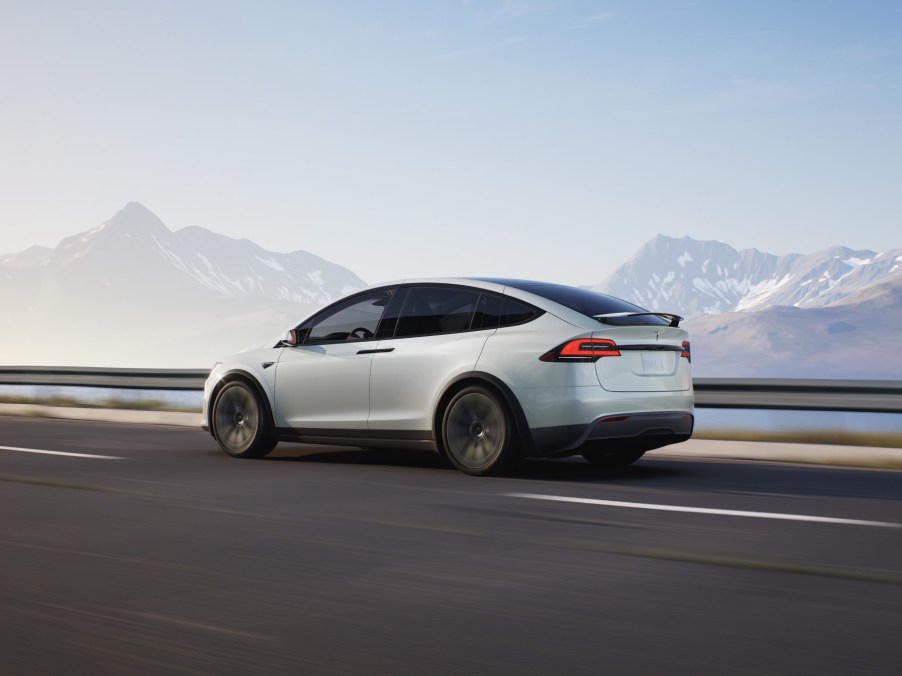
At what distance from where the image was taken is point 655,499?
7.36 meters

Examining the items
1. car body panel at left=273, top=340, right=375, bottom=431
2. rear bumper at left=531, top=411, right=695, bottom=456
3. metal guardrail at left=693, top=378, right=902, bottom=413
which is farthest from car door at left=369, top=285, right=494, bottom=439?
metal guardrail at left=693, top=378, right=902, bottom=413

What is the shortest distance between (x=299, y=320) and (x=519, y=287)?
2.19m

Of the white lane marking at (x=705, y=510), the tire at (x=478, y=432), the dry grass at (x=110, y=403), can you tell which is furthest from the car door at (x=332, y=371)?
the dry grass at (x=110, y=403)

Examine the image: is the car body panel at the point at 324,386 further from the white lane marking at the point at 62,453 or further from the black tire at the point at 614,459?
the black tire at the point at 614,459

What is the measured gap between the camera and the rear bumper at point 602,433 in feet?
26.4

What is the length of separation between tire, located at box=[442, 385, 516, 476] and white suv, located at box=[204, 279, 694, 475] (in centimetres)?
1

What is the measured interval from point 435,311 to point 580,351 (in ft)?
4.69

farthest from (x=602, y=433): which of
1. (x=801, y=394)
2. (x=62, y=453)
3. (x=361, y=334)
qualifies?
(x=62, y=453)

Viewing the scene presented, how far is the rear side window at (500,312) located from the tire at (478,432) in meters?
0.52

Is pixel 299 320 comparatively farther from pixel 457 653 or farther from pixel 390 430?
pixel 457 653

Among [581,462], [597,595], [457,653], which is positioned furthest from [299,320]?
[457,653]

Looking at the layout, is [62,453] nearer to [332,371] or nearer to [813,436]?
[332,371]

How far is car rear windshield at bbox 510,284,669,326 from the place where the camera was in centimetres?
848

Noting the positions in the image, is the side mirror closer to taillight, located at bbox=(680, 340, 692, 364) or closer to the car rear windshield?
the car rear windshield
